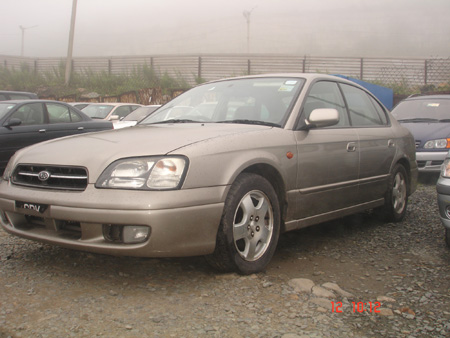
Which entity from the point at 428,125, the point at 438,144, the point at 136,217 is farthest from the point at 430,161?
the point at 136,217

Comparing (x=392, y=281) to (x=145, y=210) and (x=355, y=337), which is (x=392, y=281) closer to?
(x=355, y=337)

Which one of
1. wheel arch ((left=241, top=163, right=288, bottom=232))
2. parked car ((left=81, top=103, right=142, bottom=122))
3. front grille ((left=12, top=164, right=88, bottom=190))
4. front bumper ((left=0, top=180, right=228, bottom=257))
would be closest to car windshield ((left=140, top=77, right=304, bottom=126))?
wheel arch ((left=241, top=163, right=288, bottom=232))

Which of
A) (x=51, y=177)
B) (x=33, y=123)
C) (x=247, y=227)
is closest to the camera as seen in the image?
(x=51, y=177)

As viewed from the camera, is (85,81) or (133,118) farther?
(85,81)

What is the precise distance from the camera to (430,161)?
812 centimetres

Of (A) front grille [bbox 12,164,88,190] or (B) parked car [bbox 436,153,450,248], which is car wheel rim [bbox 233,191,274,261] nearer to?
(A) front grille [bbox 12,164,88,190]

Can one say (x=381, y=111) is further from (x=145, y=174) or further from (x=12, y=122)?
(x=12, y=122)

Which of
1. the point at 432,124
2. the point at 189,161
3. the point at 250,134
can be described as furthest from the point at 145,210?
the point at 432,124

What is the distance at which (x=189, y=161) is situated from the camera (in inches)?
124

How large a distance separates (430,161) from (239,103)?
4.96 m

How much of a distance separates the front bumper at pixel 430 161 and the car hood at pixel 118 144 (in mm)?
5114

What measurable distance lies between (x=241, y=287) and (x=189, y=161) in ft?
2.81

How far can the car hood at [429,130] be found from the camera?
27.1ft

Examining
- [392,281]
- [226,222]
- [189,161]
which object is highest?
[189,161]
